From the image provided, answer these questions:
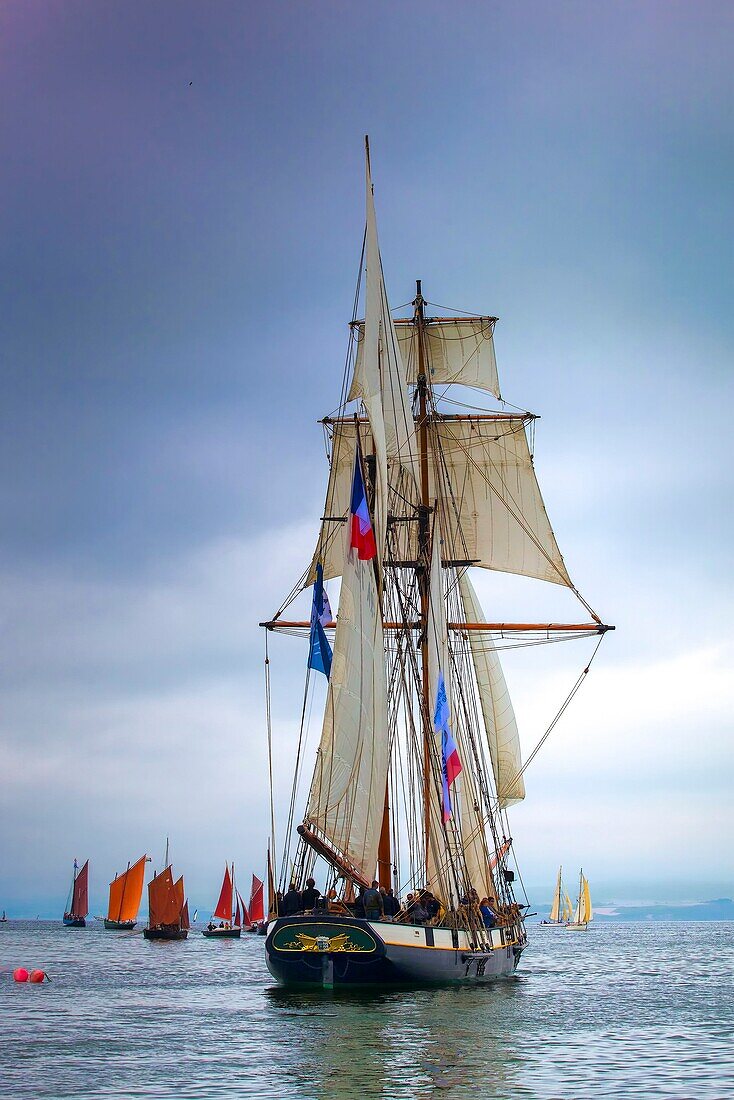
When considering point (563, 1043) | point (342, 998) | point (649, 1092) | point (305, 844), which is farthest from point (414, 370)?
point (649, 1092)

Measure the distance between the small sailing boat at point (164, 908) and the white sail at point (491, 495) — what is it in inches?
2184

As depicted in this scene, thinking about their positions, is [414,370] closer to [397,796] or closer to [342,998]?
[397,796]

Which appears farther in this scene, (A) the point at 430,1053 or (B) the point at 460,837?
(B) the point at 460,837

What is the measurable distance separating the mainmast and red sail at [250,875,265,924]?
86.4 m

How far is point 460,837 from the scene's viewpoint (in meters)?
41.1

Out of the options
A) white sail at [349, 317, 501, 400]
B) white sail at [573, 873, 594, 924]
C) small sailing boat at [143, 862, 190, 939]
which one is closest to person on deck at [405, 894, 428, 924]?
white sail at [349, 317, 501, 400]

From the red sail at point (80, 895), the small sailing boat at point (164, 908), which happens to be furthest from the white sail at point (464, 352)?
the red sail at point (80, 895)

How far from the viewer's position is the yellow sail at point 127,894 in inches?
4767

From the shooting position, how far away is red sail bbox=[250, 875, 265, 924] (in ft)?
416

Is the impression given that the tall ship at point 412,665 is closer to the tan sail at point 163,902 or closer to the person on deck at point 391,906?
the person on deck at point 391,906

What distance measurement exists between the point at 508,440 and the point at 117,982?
29313 mm

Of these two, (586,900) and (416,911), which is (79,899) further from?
(416,911)

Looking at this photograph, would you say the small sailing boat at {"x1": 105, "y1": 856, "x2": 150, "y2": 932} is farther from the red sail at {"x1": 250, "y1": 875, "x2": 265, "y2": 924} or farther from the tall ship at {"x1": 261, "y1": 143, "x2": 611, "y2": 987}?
the tall ship at {"x1": 261, "y1": 143, "x2": 611, "y2": 987}

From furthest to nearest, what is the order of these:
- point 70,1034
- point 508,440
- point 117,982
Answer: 1. point 508,440
2. point 117,982
3. point 70,1034
